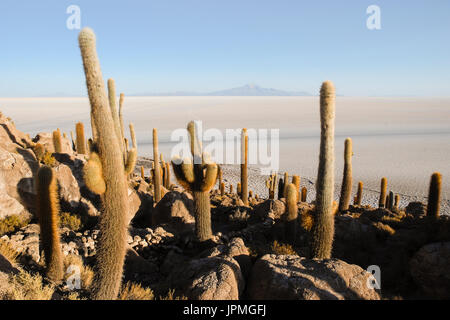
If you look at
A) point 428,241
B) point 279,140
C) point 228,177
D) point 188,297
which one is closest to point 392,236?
point 428,241

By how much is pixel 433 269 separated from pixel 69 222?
30.0 feet

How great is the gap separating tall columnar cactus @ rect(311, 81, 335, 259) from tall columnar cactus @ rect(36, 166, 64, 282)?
509 centimetres

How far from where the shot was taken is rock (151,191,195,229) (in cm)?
1006

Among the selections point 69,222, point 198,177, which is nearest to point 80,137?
point 69,222

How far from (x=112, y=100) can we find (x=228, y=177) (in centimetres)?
1547

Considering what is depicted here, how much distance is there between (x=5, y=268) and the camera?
16.4 ft

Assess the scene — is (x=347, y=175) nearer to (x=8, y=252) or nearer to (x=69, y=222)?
(x=69, y=222)

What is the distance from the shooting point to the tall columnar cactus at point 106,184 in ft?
13.4

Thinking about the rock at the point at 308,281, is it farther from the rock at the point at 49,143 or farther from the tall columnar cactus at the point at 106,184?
the rock at the point at 49,143

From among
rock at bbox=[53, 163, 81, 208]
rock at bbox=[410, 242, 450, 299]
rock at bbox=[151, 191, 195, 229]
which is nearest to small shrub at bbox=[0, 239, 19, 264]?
rock at bbox=[53, 163, 81, 208]

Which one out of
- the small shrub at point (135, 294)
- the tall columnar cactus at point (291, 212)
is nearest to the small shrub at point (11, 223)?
the small shrub at point (135, 294)

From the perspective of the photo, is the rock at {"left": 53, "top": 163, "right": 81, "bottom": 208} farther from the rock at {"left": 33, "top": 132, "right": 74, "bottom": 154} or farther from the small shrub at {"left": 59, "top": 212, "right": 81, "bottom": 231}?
the rock at {"left": 33, "top": 132, "right": 74, "bottom": 154}
